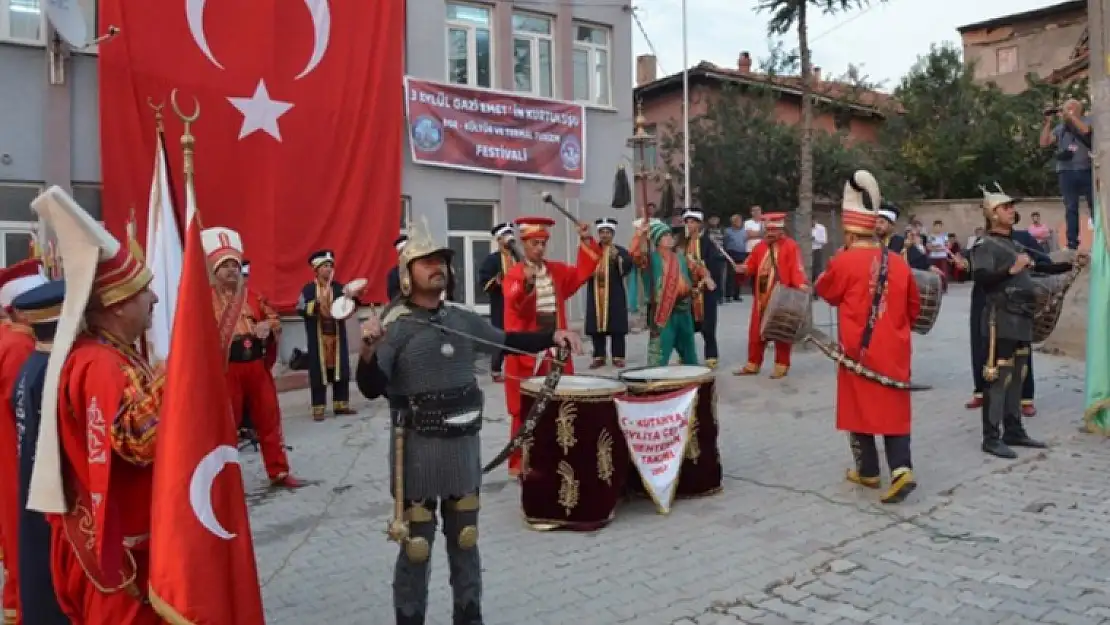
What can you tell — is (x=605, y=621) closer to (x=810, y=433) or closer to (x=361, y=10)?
(x=810, y=433)

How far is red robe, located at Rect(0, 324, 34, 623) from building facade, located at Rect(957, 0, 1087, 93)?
3960 cm

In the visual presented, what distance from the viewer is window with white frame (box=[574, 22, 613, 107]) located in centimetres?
1747

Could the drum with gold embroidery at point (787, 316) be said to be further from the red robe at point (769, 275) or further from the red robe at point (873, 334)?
the red robe at point (769, 275)

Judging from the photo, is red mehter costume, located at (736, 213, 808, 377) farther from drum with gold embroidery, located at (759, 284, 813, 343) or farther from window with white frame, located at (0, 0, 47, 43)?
window with white frame, located at (0, 0, 47, 43)

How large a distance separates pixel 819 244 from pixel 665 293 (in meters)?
13.5

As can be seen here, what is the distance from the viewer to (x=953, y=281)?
25422 millimetres

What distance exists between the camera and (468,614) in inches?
166

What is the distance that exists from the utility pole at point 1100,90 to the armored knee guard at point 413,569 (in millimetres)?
7368

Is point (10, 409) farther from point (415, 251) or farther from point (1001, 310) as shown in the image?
point (1001, 310)

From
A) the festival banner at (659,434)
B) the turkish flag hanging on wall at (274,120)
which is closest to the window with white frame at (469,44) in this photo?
the turkish flag hanging on wall at (274,120)

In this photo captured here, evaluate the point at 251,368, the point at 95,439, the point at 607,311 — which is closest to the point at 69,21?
the point at 251,368

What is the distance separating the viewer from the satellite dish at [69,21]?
10719 millimetres

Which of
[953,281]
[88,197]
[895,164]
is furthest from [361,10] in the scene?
[895,164]

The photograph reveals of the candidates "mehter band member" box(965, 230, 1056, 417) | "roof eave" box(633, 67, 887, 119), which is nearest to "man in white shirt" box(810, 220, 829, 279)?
"roof eave" box(633, 67, 887, 119)
